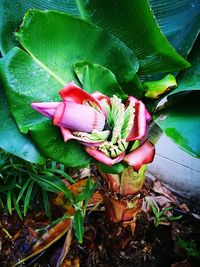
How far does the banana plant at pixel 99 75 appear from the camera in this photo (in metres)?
0.58

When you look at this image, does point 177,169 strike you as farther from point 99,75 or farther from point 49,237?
point 99,75

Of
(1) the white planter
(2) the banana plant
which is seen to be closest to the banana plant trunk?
(2) the banana plant

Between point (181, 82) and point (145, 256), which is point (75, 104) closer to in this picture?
point (181, 82)

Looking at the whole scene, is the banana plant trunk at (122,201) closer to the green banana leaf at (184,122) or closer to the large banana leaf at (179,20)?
the green banana leaf at (184,122)

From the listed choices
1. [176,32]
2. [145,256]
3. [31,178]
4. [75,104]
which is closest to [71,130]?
[75,104]

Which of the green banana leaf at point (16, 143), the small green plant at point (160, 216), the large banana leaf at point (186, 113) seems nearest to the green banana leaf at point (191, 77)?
the large banana leaf at point (186, 113)

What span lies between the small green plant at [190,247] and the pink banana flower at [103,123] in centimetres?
62

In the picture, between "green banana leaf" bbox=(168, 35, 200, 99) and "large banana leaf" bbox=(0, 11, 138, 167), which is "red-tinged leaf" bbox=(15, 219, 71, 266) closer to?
"large banana leaf" bbox=(0, 11, 138, 167)

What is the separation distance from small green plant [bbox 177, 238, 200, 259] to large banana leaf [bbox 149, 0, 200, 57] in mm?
754

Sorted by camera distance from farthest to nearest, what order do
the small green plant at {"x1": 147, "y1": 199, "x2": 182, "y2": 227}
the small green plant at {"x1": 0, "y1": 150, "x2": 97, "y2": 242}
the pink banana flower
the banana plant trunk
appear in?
the small green plant at {"x1": 147, "y1": 199, "x2": 182, "y2": 227}, the small green plant at {"x1": 0, "y1": 150, "x2": 97, "y2": 242}, the banana plant trunk, the pink banana flower

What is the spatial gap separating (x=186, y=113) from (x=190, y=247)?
683 mm

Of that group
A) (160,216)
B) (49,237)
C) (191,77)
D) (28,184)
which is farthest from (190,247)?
(191,77)

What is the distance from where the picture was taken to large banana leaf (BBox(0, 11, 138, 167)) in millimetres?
595

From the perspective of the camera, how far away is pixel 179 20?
63cm
